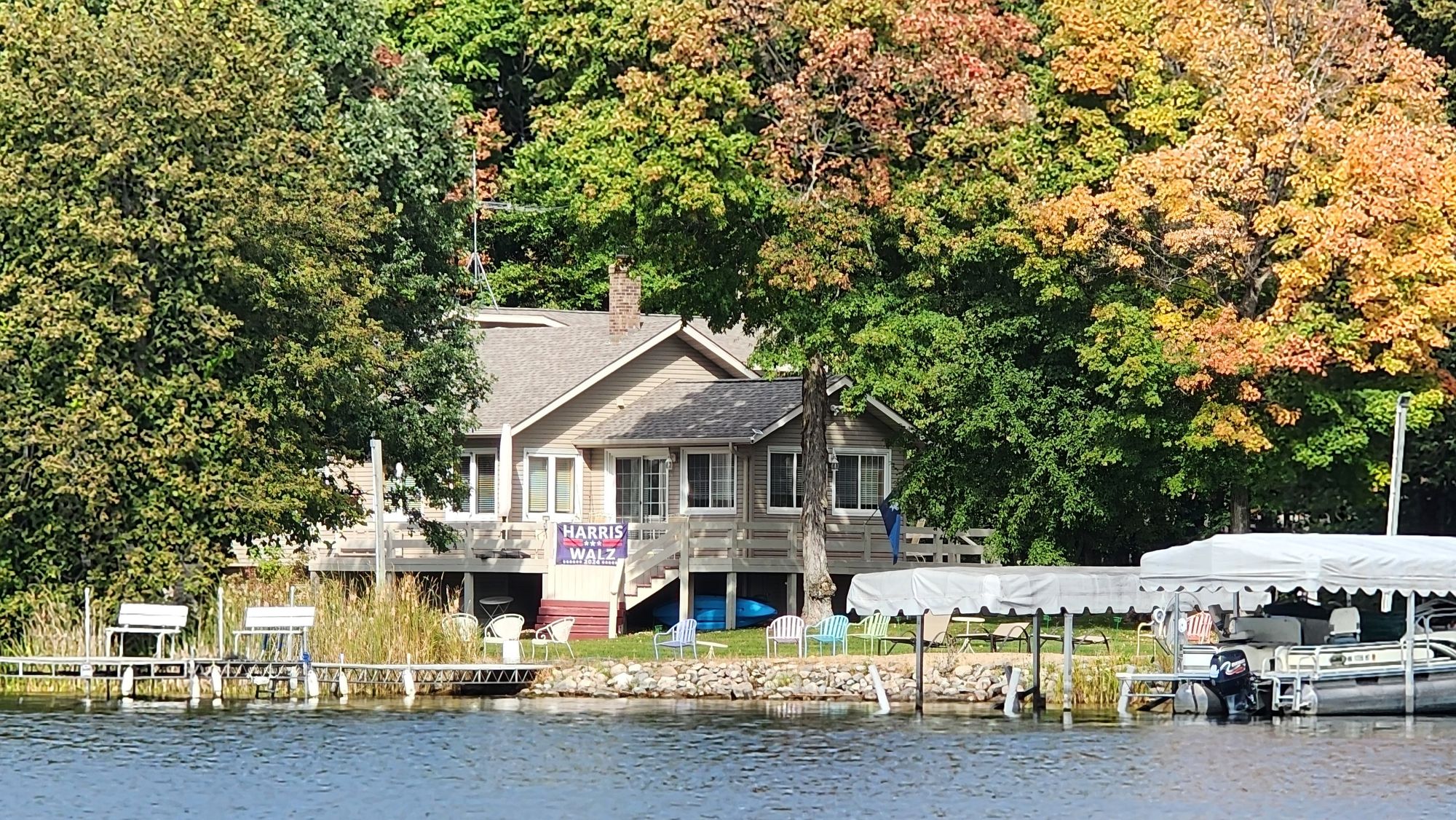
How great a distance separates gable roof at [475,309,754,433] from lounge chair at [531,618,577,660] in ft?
30.2

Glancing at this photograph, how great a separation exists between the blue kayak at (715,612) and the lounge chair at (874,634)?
21.6 feet

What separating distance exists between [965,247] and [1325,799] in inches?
764

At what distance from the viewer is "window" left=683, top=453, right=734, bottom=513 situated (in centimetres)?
5266

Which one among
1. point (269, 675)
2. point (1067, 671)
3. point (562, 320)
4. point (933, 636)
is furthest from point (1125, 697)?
point (562, 320)

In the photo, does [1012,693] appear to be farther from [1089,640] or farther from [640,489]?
[640,489]

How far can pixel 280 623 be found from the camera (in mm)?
37562

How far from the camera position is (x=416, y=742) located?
31859mm

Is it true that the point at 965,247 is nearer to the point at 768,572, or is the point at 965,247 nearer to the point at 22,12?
the point at 768,572

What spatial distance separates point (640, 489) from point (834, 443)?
4605 mm

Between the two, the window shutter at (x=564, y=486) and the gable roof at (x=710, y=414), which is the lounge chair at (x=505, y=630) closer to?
the gable roof at (x=710, y=414)

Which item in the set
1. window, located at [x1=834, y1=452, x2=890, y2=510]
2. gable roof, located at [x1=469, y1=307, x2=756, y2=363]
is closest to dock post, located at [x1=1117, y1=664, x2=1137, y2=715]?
window, located at [x1=834, y1=452, x2=890, y2=510]

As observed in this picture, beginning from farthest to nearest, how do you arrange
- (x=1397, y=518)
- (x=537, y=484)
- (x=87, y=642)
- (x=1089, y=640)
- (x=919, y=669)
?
(x=537, y=484) → (x=1089, y=640) → (x=1397, y=518) → (x=87, y=642) → (x=919, y=669)

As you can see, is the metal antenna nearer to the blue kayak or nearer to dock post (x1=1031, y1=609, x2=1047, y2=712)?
the blue kayak

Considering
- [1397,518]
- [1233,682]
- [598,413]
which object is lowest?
[1233,682]
